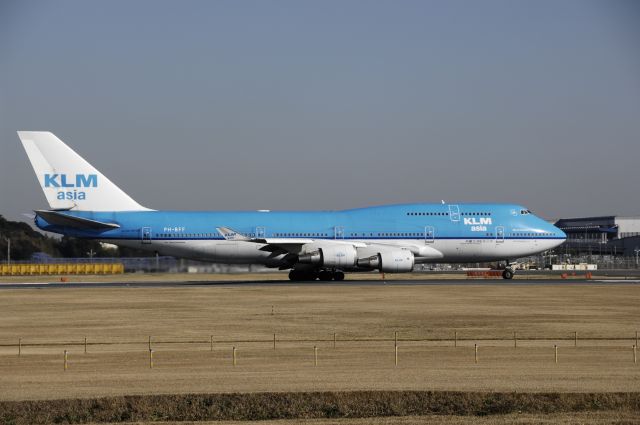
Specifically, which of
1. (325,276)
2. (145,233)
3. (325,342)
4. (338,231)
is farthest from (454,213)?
(325,342)

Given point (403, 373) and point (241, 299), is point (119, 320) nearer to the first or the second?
point (241, 299)

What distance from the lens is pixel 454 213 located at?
245 feet

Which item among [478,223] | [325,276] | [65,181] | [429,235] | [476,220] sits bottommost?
[325,276]

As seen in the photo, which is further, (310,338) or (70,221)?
(70,221)

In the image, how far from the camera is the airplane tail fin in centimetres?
7250

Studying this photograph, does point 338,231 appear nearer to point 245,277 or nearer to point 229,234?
point 229,234

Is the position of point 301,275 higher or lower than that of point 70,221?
lower

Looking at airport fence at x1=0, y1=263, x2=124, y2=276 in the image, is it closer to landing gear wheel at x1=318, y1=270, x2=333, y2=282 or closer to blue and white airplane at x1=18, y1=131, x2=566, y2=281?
blue and white airplane at x1=18, y1=131, x2=566, y2=281

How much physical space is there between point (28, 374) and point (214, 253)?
142 ft

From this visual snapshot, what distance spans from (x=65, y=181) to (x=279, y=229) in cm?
1727

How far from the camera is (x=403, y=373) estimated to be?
29266 mm

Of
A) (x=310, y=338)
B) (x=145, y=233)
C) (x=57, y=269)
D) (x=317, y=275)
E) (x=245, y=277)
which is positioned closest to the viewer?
(x=310, y=338)

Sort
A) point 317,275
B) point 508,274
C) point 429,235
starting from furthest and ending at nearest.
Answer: point 508,274
point 317,275
point 429,235

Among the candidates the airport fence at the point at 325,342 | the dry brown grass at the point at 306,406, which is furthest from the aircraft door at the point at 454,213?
the dry brown grass at the point at 306,406
